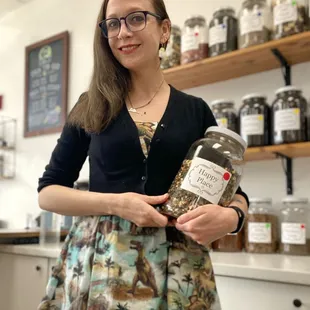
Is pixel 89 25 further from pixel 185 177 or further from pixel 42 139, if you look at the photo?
pixel 185 177

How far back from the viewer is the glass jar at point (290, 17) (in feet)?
4.61

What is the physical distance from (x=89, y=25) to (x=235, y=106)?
3.92ft

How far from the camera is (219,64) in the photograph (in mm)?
1614

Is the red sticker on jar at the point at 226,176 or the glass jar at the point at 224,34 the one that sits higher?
the glass jar at the point at 224,34

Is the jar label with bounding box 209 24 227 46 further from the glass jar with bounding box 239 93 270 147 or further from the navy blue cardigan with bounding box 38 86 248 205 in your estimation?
the navy blue cardigan with bounding box 38 86 248 205

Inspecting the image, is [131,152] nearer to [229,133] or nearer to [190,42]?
[229,133]

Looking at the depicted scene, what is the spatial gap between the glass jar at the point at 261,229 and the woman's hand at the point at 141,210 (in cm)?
89

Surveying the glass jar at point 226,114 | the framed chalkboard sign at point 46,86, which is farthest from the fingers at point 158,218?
the framed chalkboard sign at point 46,86

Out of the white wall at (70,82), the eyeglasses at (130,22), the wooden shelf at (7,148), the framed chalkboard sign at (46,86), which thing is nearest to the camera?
the eyeglasses at (130,22)

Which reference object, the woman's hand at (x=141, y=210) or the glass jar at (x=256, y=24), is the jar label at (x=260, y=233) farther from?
the woman's hand at (x=141, y=210)

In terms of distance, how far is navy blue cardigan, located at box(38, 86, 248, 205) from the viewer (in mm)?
756

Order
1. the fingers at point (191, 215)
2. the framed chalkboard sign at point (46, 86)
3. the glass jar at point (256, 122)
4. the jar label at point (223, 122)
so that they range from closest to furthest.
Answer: the fingers at point (191, 215), the glass jar at point (256, 122), the jar label at point (223, 122), the framed chalkboard sign at point (46, 86)

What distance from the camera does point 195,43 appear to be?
165 cm

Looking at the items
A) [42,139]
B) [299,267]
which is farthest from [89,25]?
[299,267]
